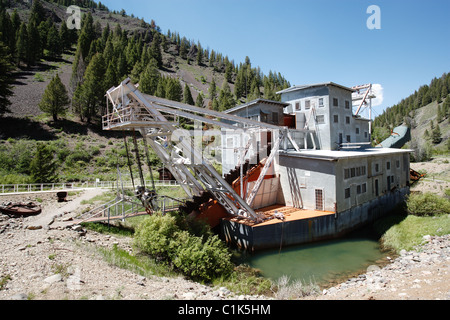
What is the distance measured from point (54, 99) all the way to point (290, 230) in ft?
158

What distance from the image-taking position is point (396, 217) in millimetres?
19984

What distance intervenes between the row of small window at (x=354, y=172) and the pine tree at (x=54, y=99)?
49036 millimetres

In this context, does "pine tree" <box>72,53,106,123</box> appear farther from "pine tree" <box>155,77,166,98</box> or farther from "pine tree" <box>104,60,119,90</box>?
"pine tree" <box>155,77,166,98</box>

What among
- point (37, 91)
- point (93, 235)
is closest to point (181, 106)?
point (93, 235)

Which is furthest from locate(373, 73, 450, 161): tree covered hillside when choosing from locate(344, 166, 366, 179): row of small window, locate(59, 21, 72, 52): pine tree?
locate(59, 21, 72, 52): pine tree

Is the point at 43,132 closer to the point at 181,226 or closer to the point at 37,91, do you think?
the point at 37,91

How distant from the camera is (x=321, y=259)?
49.2 feet

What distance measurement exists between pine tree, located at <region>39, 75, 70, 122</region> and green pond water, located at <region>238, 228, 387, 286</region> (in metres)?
46.5

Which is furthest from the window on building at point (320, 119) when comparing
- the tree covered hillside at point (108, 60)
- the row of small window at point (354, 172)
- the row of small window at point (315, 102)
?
the tree covered hillside at point (108, 60)

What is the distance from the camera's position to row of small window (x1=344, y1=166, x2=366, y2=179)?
18878 mm

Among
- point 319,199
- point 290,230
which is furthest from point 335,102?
point 290,230

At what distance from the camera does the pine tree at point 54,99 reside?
4450 centimetres

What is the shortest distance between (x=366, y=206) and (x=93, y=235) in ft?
67.0
